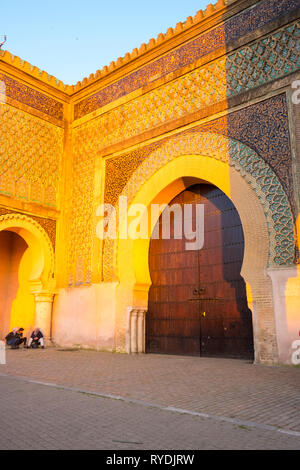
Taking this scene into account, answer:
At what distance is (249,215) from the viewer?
18.4ft

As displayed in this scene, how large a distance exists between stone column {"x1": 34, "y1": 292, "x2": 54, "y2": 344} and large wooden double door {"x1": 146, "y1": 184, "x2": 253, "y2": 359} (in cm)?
226

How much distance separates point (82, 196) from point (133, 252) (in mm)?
2084

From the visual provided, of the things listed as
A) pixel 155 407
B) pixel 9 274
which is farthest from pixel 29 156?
pixel 155 407

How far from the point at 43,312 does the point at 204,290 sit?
351 cm

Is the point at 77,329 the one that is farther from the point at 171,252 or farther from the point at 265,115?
the point at 265,115

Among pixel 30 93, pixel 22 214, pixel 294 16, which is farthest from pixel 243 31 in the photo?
pixel 22 214

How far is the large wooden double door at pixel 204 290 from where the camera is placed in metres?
6.13

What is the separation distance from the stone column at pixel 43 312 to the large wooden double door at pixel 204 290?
2260 mm

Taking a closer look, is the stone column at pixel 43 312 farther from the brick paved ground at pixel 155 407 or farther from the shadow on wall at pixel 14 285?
the brick paved ground at pixel 155 407

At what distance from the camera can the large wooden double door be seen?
613cm

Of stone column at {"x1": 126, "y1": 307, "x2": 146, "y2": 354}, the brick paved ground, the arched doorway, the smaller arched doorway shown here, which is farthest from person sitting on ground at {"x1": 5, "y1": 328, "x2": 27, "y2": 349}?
the brick paved ground

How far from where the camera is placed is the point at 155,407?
277 centimetres

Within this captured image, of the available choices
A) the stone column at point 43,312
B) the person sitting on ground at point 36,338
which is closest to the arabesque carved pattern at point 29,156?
the stone column at point 43,312

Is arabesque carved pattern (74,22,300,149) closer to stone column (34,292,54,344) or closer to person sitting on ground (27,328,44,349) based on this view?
stone column (34,292,54,344)
